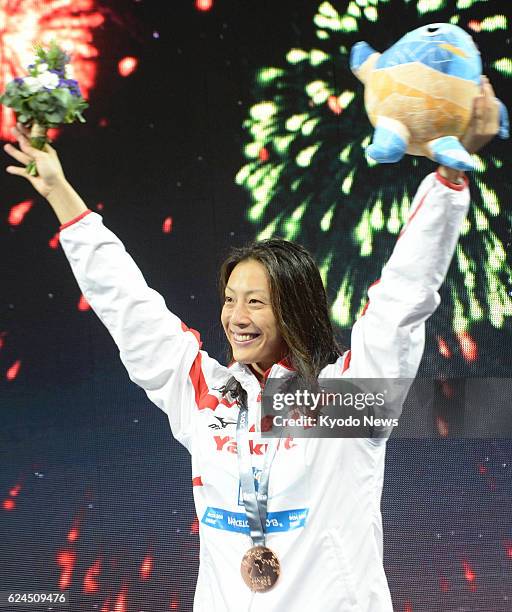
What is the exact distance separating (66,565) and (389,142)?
233 cm

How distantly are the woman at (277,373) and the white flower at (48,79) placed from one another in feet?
Result: 0.35

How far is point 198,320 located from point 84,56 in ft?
3.38

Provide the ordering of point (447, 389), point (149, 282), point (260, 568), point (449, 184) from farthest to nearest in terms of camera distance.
Result: point (149, 282) < point (447, 389) < point (260, 568) < point (449, 184)

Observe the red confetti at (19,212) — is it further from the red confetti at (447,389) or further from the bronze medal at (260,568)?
the bronze medal at (260,568)

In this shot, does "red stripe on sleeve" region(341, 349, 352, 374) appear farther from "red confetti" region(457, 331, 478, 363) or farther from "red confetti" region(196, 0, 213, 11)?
"red confetti" region(196, 0, 213, 11)

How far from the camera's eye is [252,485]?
1.67 m

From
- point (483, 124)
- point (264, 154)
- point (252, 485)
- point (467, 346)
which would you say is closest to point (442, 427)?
point (467, 346)

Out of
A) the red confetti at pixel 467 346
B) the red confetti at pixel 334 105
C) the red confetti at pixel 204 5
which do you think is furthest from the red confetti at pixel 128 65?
the red confetti at pixel 467 346

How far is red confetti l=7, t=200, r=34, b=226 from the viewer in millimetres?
3465

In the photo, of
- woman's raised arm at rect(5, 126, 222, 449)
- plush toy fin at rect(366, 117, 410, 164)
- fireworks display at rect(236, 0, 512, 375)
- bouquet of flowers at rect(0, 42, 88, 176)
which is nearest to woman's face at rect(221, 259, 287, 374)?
woman's raised arm at rect(5, 126, 222, 449)

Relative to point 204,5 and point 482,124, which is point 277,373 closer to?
point 482,124

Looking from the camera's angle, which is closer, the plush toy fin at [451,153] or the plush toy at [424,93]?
the plush toy fin at [451,153]

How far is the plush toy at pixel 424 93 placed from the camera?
1.63 metres

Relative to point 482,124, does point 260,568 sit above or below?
below
